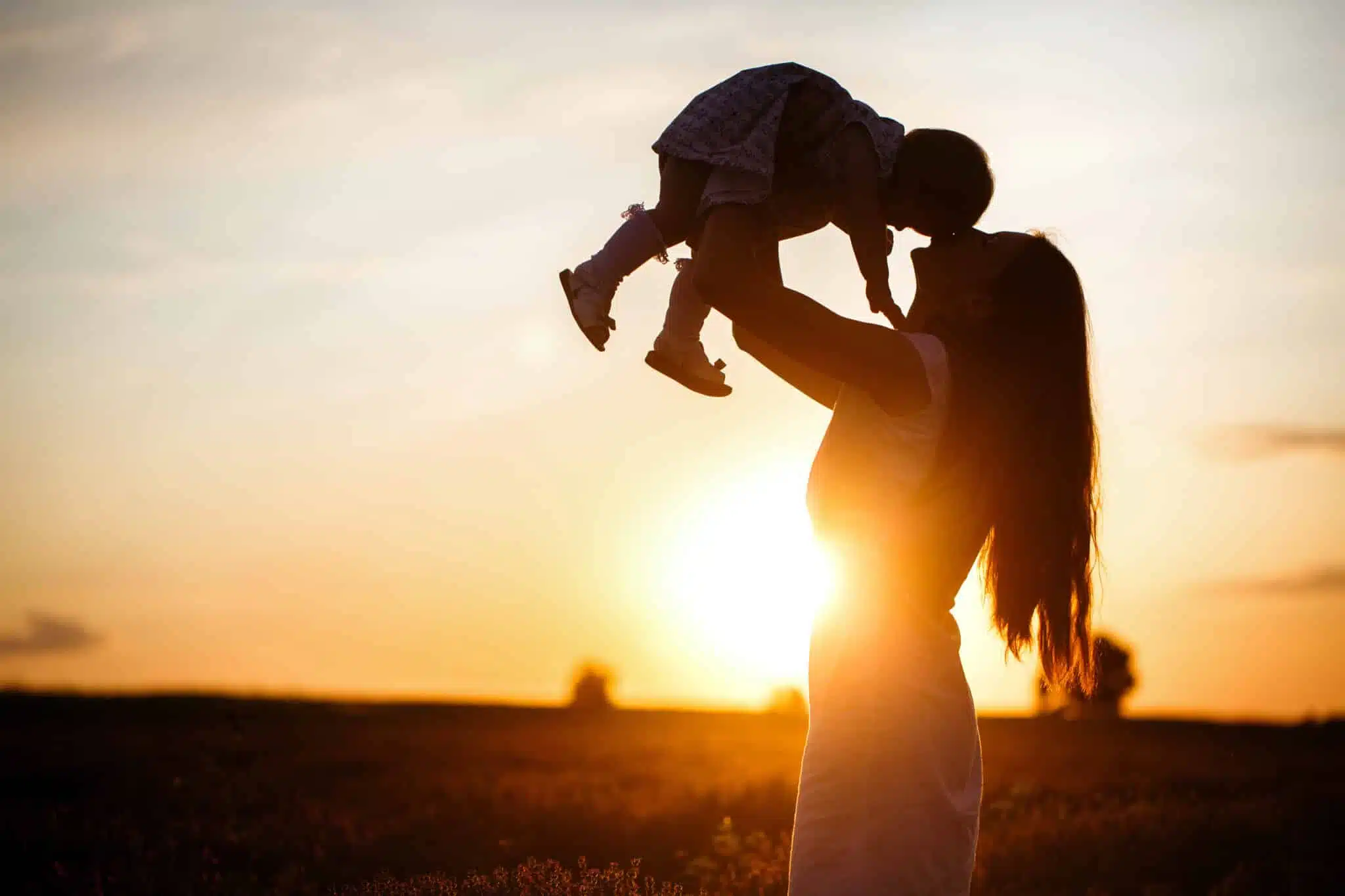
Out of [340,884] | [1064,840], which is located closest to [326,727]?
[340,884]

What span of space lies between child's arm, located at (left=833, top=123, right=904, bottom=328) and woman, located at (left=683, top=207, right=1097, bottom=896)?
47 cm

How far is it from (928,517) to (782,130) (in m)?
1.45

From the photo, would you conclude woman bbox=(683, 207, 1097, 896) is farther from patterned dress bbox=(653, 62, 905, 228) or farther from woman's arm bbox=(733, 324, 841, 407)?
patterned dress bbox=(653, 62, 905, 228)

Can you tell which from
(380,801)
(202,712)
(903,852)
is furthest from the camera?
(202,712)

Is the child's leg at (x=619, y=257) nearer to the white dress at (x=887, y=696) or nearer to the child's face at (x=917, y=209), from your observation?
the child's face at (x=917, y=209)

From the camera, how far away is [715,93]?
4.23 meters

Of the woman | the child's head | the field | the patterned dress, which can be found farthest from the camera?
the field

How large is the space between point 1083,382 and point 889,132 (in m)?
1.26

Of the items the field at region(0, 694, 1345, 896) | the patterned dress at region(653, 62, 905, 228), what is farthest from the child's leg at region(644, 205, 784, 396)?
the field at region(0, 694, 1345, 896)

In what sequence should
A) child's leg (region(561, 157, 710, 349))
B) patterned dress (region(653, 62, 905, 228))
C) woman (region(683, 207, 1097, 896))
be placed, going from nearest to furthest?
woman (region(683, 207, 1097, 896))
patterned dress (region(653, 62, 905, 228))
child's leg (region(561, 157, 710, 349))

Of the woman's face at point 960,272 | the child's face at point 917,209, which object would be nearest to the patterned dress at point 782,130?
the child's face at point 917,209

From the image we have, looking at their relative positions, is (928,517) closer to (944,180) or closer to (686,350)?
(944,180)

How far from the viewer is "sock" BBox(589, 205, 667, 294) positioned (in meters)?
4.87

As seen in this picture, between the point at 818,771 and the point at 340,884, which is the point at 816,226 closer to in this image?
the point at 818,771
